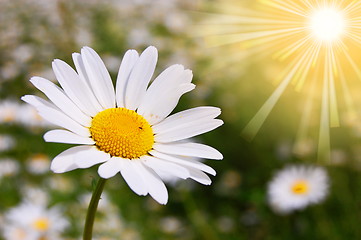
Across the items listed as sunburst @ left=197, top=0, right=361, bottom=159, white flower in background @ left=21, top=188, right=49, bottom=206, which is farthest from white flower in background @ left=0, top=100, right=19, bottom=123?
sunburst @ left=197, top=0, right=361, bottom=159

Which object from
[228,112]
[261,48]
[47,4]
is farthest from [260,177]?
[47,4]

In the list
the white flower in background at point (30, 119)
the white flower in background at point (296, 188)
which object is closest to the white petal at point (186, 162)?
the white flower in background at point (296, 188)

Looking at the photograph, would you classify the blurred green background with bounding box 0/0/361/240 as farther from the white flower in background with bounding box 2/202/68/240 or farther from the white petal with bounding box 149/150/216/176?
the white petal with bounding box 149/150/216/176

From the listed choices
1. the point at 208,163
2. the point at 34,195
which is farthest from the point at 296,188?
the point at 34,195

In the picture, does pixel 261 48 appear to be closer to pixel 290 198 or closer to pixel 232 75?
pixel 232 75

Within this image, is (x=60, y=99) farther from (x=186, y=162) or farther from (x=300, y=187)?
(x=300, y=187)
